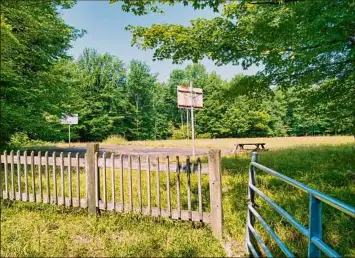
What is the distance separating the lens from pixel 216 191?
4.71 metres

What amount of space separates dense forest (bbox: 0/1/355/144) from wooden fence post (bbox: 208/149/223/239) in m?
4.05

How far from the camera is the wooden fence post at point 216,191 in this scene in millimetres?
4656

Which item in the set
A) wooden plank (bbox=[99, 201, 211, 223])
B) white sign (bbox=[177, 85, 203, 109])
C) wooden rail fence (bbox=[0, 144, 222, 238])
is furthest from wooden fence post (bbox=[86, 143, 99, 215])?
white sign (bbox=[177, 85, 203, 109])

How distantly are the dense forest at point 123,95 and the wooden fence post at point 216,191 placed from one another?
4.05 meters

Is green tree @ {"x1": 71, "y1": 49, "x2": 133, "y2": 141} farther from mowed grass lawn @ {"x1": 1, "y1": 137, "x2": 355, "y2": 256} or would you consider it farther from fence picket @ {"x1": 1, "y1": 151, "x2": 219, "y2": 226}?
mowed grass lawn @ {"x1": 1, "y1": 137, "x2": 355, "y2": 256}

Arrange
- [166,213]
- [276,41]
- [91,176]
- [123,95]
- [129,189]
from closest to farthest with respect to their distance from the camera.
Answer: [166,213]
[129,189]
[91,176]
[276,41]
[123,95]

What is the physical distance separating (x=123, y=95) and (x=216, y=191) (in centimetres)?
5065

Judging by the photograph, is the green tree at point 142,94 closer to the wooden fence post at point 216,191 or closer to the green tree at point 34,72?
the green tree at point 34,72

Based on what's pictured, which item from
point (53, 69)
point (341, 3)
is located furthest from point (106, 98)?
point (341, 3)

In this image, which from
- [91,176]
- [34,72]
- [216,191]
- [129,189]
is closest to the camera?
[216,191]

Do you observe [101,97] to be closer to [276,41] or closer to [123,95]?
[123,95]

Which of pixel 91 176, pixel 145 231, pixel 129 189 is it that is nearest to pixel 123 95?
pixel 91 176

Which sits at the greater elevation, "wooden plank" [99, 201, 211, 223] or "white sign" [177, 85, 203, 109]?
"white sign" [177, 85, 203, 109]

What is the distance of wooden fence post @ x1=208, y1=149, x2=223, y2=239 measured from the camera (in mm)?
4656
